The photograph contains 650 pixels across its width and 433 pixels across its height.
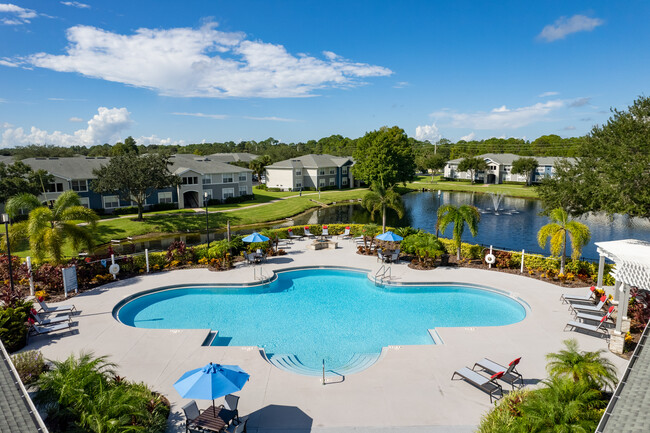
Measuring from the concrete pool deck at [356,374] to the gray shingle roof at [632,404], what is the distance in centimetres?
384

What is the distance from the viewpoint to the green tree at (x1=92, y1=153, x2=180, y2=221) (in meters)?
43.3

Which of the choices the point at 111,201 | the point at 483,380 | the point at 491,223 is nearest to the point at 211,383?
the point at 483,380

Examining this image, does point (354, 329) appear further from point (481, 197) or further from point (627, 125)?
point (481, 197)

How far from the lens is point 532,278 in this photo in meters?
22.2

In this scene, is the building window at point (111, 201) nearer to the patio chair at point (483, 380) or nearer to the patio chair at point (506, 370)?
the patio chair at point (483, 380)

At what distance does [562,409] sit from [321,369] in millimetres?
7488

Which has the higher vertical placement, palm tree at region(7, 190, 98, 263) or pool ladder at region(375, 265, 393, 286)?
palm tree at region(7, 190, 98, 263)

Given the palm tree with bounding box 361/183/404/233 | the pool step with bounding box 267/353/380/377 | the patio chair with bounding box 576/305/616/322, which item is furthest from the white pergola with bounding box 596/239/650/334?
the palm tree with bounding box 361/183/404/233

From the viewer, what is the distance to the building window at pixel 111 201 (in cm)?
4922

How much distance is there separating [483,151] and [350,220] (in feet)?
401

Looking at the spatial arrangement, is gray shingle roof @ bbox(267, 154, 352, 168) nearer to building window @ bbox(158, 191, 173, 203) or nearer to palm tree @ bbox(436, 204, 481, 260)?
building window @ bbox(158, 191, 173, 203)

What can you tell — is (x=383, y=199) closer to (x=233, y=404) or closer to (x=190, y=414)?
(x=233, y=404)

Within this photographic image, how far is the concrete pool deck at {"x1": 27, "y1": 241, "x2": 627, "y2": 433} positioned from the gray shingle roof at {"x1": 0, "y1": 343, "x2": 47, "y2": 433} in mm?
4005

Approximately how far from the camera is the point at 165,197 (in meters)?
53.0
